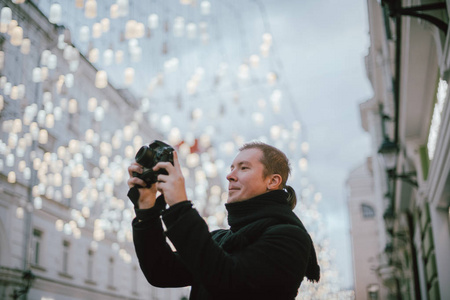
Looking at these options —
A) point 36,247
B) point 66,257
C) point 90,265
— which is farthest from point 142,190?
point 90,265

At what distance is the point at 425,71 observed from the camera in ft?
28.1

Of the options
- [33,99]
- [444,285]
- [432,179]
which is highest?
[33,99]

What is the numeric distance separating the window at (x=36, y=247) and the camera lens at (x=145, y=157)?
65.2ft

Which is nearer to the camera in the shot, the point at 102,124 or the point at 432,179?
the point at 432,179

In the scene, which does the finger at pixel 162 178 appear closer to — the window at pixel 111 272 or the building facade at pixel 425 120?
the building facade at pixel 425 120

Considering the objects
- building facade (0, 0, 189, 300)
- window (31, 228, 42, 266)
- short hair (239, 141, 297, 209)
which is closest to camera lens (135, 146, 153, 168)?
short hair (239, 141, 297, 209)

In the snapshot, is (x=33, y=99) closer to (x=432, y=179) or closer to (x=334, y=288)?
(x=432, y=179)

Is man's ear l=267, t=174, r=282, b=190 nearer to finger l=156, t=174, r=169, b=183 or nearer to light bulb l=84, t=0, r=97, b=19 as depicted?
finger l=156, t=174, r=169, b=183

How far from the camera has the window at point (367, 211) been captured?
5156cm

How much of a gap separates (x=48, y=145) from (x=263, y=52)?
10.7 meters

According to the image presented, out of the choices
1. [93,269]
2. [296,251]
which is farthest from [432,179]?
[93,269]

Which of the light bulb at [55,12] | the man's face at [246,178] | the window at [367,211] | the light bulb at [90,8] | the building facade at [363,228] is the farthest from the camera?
Answer: the window at [367,211]

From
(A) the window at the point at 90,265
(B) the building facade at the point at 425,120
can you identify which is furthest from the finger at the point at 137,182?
(A) the window at the point at 90,265

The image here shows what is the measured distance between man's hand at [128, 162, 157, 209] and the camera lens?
0.10ft
